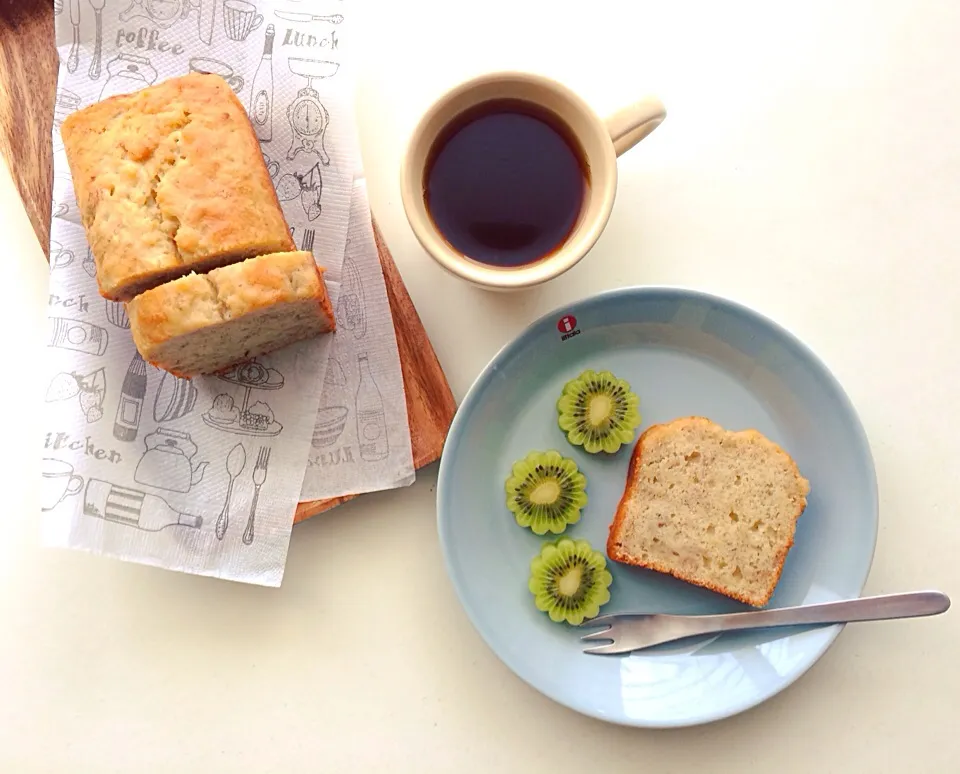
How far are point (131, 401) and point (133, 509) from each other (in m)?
0.24

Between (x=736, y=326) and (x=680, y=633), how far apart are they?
2.24 feet

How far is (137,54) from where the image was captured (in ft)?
5.37

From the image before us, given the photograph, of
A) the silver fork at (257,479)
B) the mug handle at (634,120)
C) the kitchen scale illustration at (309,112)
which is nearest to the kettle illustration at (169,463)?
the silver fork at (257,479)


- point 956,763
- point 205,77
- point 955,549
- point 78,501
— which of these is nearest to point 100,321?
point 78,501

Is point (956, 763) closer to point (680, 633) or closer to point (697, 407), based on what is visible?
point (680, 633)

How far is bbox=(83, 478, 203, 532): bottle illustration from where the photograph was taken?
161cm

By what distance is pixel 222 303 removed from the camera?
4.81 ft

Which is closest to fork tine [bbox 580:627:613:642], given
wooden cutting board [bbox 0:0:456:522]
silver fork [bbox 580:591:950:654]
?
silver fork [bbox 580:591:950:654]

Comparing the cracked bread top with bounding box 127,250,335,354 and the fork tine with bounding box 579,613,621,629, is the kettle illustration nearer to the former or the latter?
the cracked bread top with bounding box 127,250,335,354

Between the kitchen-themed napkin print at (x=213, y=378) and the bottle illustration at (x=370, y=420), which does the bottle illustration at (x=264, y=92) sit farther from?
the bottle illustration at (x=370, y=420)

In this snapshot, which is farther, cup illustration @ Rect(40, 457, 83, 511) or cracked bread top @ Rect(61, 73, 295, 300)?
cup illustration @ Rect(40, 457, 83, 511)

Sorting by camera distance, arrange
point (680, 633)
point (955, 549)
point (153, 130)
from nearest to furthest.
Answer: point (153, 130), point (680, 633), point (955, 549)

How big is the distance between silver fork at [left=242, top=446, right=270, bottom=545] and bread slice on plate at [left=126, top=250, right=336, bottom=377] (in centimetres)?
27

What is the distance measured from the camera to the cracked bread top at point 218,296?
145 centimetres
